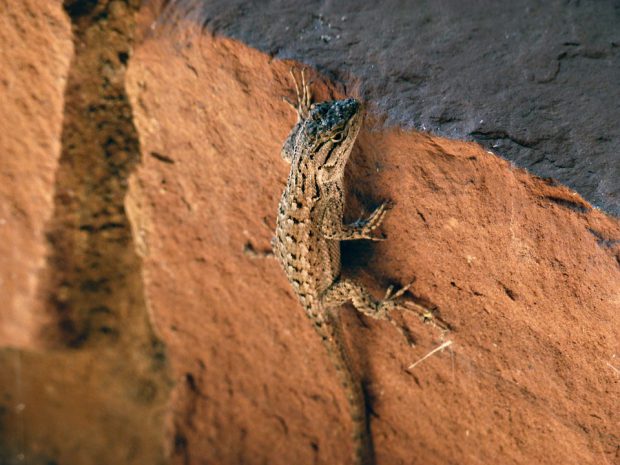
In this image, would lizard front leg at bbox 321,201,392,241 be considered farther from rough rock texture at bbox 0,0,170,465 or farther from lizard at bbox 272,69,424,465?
rough rock texture at bbox 0,0,170,465

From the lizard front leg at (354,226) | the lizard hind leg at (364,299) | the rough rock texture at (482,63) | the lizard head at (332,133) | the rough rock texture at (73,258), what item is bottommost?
the rough rock texture at (73,258)

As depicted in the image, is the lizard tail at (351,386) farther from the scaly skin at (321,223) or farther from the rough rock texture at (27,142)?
the rough rock texture at (27,142)

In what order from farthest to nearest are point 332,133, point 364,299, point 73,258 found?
point 73,258 < point 364,299 < point 332,133

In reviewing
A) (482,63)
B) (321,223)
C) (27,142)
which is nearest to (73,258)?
(27,142)

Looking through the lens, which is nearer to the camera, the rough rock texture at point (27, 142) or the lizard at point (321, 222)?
the lizard at point (321, 222)

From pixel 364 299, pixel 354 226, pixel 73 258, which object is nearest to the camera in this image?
pixel 354 226

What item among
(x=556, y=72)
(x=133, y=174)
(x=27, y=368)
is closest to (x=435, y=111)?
(x=556, y=72)

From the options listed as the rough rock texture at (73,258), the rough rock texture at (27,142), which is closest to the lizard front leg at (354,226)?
the rough rock texture at (73,258)

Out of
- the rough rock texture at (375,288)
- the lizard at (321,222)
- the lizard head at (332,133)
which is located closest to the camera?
the rough rock texture at (375,288)

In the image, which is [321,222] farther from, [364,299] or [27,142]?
[27,142]
